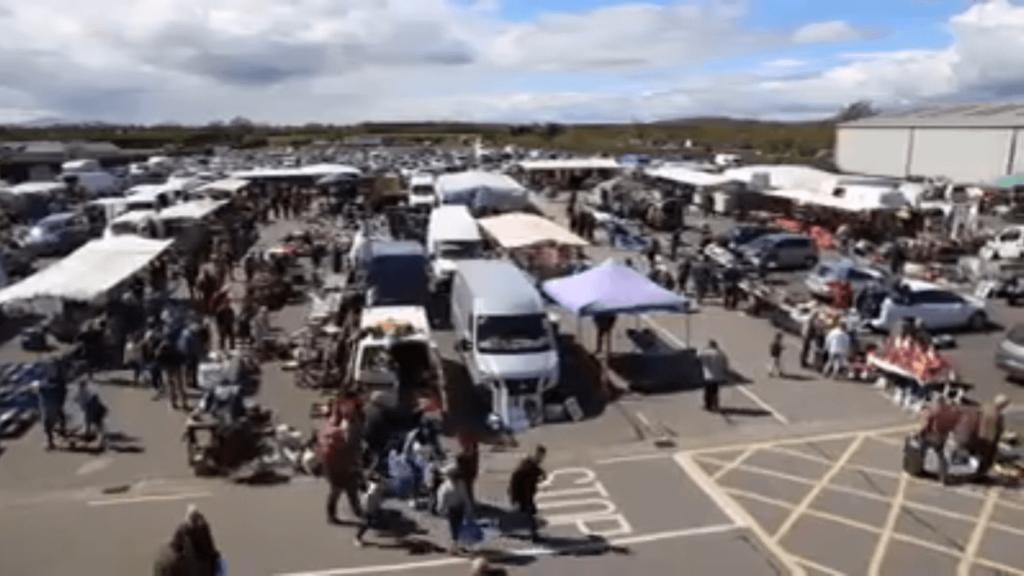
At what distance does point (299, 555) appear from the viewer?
11.2 metres

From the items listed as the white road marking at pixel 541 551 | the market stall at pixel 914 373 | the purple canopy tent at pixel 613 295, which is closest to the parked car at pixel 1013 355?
the market stall at pixel 914 373

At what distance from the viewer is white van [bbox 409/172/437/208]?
45.7 meters

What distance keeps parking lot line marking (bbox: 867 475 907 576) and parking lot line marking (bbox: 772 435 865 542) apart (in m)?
0.96

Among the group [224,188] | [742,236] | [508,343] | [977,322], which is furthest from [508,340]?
[224,188]

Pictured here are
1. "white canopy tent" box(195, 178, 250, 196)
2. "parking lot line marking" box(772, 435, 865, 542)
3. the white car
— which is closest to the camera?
"parking lot line marking" box(772, 435, 865, 542)

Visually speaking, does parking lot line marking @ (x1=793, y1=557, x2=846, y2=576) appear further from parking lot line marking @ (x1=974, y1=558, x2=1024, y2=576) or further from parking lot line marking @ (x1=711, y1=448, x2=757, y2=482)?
parking lot line marking @ (x1=711, y1=448, x2=757, y2=482)

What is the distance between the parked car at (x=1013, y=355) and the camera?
60.5 ft

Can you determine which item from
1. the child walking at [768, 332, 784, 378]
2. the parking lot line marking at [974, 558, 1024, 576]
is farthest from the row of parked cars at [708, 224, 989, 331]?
the parking lot line marking at [974, 558, 1024, 576]

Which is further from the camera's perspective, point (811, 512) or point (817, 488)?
point (817, 488)

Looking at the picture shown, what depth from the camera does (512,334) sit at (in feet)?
56.6

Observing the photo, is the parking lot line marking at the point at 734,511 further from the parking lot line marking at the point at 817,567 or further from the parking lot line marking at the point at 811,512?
the parking lot line marking at the point at 811,512

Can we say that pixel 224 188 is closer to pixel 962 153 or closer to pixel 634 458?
pixel 634 458

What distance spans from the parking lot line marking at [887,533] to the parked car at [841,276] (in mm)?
12306

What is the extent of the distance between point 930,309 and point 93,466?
19.2 meters
